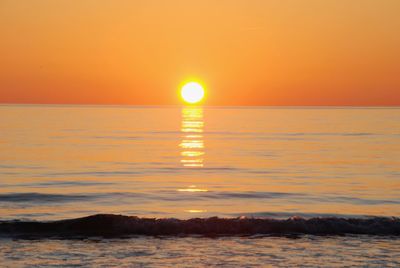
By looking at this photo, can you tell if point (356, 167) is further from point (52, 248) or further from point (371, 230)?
point (52, 248)

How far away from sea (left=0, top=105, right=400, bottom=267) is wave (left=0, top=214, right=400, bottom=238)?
0.03m

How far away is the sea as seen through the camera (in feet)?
53.1

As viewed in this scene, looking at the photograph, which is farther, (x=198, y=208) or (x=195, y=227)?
(x=198, y=208)

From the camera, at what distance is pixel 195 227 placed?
66.0 feet

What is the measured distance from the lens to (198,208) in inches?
997

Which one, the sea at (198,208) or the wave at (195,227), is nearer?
the sea at (198,208)

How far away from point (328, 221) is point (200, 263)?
681 centimetres

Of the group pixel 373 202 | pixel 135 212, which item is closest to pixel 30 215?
pixel 135 212

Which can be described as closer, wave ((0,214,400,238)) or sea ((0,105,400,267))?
sea ((0,105,400,267))

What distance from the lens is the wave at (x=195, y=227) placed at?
19516 mm

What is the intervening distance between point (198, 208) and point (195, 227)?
519 cm

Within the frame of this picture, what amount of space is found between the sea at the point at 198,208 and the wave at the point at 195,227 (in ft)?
0.11

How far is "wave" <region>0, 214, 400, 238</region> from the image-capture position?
64.0 feet

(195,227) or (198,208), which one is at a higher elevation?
(198,208)
